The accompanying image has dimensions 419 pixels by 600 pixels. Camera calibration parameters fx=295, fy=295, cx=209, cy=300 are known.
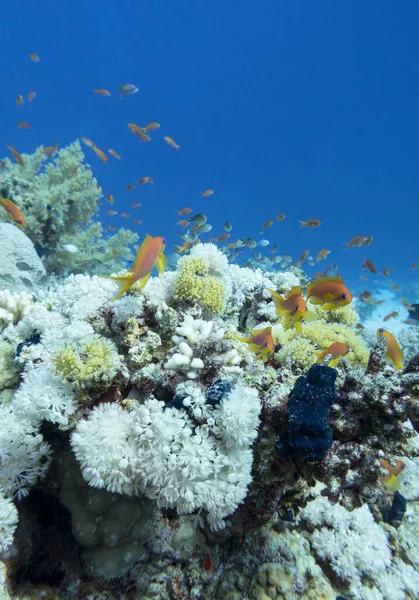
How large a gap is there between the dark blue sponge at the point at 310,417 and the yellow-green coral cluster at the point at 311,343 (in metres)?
1.02

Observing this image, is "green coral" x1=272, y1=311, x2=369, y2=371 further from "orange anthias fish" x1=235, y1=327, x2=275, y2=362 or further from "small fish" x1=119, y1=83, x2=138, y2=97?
"small fish" x1=119, y1=83, x2=138, y2=97

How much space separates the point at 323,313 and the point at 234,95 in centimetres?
11901

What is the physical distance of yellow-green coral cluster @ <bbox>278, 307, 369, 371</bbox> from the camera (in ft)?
10.1

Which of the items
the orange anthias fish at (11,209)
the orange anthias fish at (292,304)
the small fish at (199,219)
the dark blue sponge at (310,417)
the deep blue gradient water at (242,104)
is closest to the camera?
the dark blue sponge at (310,417)

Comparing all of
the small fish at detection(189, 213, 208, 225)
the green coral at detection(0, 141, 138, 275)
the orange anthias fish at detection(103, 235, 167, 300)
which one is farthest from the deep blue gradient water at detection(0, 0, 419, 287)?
the orange anthias fish at detection(103, 235, 167, 300)

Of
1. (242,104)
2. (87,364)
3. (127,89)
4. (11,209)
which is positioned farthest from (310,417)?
(242,104)

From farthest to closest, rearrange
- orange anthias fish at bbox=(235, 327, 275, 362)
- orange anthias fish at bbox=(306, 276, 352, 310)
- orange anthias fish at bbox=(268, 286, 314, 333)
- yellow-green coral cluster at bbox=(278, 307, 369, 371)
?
yellow-green coral cluster at bbox=(278, 307, 369, 371)
orange anthias fish at bbox=(306, 276, 352, 310)
orange anthias fish at bbox=(268, 286, 314, 333)
orange anthias fish at bbox=(235, 327, 275, 362)

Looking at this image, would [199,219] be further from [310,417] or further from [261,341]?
[310,417]

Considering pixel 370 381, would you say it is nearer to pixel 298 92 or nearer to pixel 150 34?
pixel 298 92

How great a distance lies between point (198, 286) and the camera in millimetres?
3383

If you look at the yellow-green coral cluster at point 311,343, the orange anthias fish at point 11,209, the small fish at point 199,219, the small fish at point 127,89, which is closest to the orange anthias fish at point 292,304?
the yellow-green coral cluster at point 311,343

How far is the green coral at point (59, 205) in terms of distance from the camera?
8.25 metres

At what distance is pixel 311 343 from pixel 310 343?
0.02 m

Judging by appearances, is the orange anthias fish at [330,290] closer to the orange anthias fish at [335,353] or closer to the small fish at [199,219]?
the orange anthias fish at [335,353]
